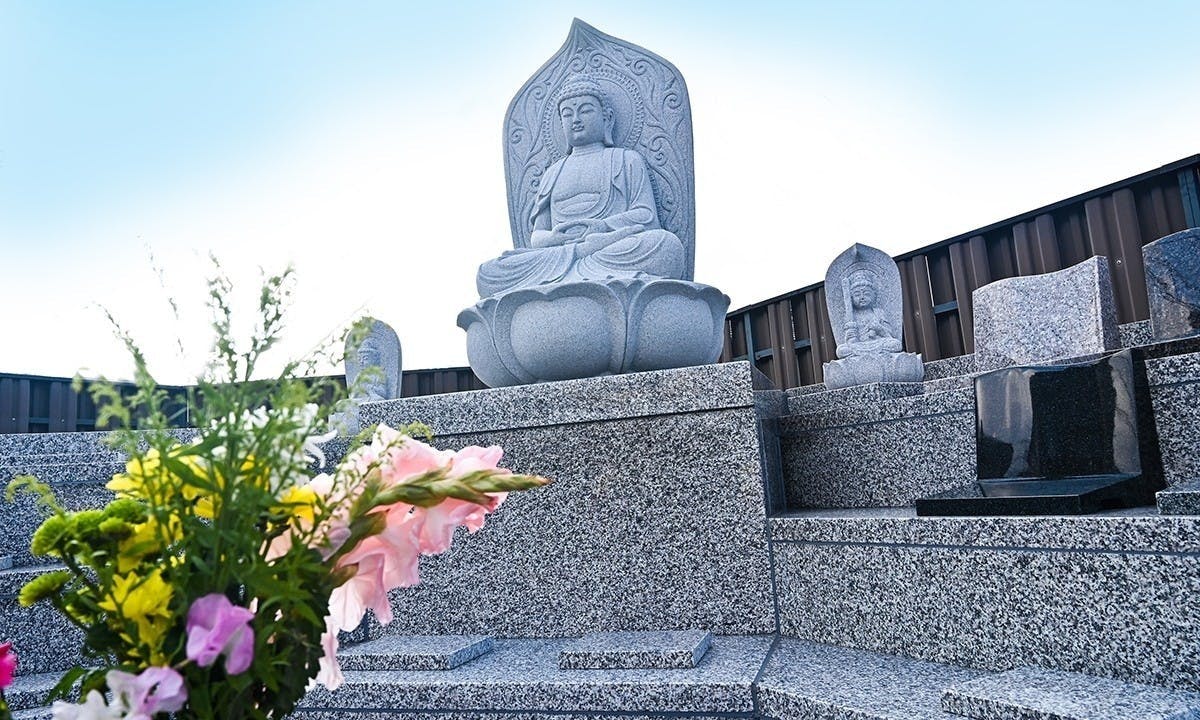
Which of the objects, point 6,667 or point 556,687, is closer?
point 6,667

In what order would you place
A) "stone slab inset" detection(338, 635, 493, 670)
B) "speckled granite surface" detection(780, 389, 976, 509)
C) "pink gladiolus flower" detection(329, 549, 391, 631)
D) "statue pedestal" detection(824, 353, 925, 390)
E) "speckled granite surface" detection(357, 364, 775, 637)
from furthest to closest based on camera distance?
"statue pedestal" detection(824, 353, 925, 390), "speckled granite surface" detection(780, 389, 976, 509), "speckled granite surface" detection(357, 364, 775, 637), "stone slab inset" detection(338, 635, 493, 670), "pink gladiolus flower" detection(329, 549, 391, 631)

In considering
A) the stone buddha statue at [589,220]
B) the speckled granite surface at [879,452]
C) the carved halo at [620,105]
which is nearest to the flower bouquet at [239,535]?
the speckled granite surface at [879,452]

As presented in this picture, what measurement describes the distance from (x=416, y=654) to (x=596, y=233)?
2.28m

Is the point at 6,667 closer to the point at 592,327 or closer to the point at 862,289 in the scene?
the point at 592,327

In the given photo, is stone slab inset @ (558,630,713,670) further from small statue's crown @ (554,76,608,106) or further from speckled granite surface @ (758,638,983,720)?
small statue's crown @ (554,76,608,106)

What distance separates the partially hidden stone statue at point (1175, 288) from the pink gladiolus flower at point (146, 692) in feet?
10.6

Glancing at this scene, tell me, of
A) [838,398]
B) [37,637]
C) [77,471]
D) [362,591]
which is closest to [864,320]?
[838,398]

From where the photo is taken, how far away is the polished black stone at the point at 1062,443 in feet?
6.89

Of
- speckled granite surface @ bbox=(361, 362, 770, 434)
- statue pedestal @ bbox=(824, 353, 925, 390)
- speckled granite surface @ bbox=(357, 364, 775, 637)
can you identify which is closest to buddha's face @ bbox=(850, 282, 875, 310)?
statue pedestal @ bbox=(824, 353, 925, 390)

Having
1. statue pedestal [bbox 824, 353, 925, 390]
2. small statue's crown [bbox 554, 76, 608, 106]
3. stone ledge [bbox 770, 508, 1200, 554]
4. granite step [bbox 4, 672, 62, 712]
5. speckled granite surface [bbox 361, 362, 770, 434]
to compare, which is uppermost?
small statue's crown [bbox 554, 76, 608, 106]

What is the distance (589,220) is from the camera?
4.15 m

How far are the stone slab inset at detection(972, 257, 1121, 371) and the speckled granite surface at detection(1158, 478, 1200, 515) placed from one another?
2.75m

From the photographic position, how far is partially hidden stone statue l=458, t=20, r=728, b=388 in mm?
3410

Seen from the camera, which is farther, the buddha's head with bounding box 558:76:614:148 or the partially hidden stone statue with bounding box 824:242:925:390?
the partially hidden stone statue with bounding box 824:242:925:390
